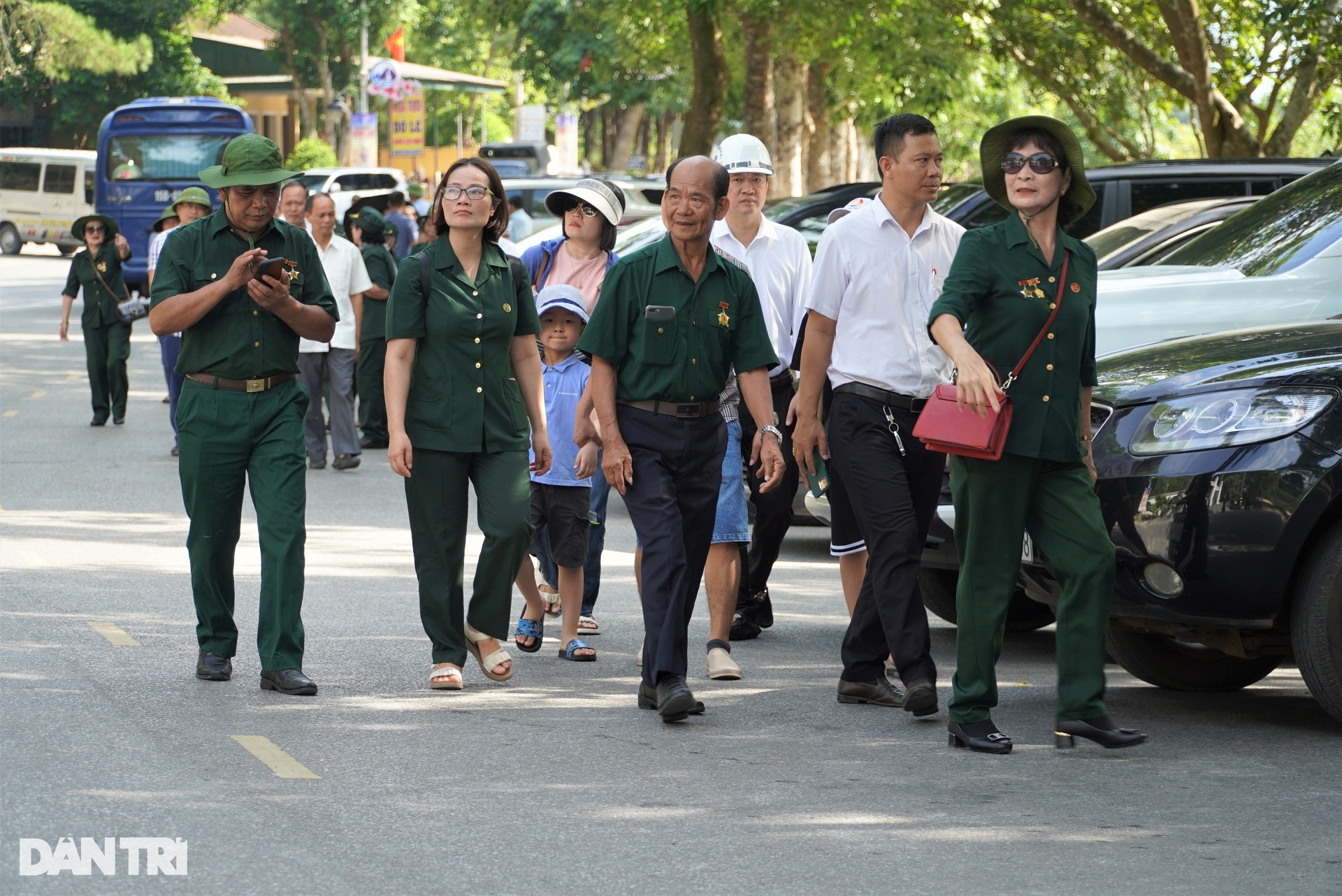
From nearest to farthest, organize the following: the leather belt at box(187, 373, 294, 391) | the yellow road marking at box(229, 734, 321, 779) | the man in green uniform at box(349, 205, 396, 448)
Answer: the yellow road marking at box(229, 734, 321, 779) → the leather belt at box(187, 373, 294, 391) → the man in green uniform at box(349, 205, 396, 448)

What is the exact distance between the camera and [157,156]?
32.4 metres

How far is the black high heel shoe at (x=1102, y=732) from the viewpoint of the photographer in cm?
585

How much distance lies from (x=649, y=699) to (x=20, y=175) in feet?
146

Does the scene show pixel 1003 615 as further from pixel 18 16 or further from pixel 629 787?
pixel 18 16

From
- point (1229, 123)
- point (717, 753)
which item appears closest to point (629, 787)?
point (717, 753)

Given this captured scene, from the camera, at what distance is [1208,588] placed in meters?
5.86

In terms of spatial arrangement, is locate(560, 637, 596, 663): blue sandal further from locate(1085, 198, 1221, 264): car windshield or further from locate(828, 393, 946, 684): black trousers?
locate(1085, 198, 1221, 264): car windshield

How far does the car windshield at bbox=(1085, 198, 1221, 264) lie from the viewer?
1122 cm

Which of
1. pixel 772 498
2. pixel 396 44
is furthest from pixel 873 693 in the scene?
pixel 396 44

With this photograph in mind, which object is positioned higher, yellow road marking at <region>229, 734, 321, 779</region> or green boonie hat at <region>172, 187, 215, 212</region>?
green boonie hat at <region>172, 187, 215, 212</region>

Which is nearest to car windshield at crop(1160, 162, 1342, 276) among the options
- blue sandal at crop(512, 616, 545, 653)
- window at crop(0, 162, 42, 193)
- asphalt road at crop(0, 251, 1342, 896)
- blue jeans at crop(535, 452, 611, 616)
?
asphalt road at crop(0, 251, 1342, 896)

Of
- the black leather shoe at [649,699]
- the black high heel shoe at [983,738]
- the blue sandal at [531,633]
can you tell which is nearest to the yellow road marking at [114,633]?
the blue sandal at [531,633]

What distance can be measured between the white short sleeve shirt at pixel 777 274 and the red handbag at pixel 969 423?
1.83 metres

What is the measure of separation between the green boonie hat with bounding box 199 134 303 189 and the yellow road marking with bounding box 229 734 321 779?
2.03 meters
